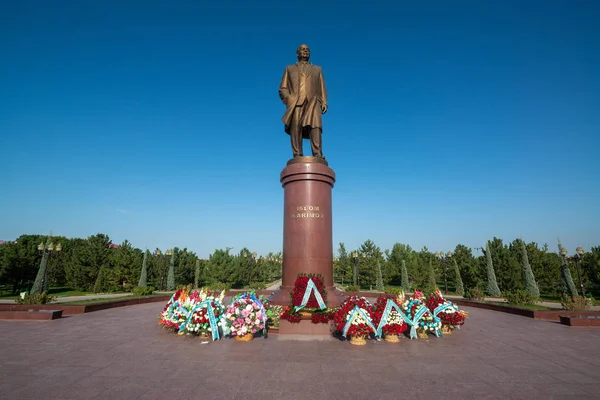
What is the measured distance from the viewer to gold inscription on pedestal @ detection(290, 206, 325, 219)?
974 centimetres

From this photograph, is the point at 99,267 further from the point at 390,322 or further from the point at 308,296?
the point at 390,322

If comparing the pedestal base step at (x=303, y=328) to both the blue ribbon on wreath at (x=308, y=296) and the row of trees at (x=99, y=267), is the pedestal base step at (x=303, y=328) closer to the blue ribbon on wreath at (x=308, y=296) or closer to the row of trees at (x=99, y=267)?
the blue ribbon on wreath at (x=308, y=296)

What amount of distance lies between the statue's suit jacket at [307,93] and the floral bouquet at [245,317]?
6.95 meters

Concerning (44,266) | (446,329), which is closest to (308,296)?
(446,329)

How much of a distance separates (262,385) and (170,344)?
3.58m

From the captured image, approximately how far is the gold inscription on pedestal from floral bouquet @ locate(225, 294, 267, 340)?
10.7ft

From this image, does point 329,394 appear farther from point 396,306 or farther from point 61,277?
point 61,277

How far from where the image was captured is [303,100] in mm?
11234

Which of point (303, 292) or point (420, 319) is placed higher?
point (303, 292)

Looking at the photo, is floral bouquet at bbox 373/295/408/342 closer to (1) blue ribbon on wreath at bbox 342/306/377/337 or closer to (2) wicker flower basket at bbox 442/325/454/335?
(1) blue ribbon on wreath at bbox 342/306/377/337

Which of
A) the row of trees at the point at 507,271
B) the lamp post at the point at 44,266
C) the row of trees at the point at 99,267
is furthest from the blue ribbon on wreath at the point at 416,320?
the row of trees at the point at 99,267

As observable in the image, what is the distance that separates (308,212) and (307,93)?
16.0 feet

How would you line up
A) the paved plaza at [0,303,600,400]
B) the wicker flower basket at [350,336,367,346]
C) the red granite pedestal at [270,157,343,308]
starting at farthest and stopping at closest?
1. the red granite pedestal at [270,157,343,308]
2. the wicker flower basket at [350,336,367,346]
3. the paved plaza at [0,303,600,400]

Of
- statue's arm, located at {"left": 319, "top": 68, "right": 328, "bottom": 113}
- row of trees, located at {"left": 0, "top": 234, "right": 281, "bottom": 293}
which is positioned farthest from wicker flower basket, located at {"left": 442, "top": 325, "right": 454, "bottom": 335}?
row of trees, located at {"left": 0, "top": 234, "right": 281, "bottom": 293}
